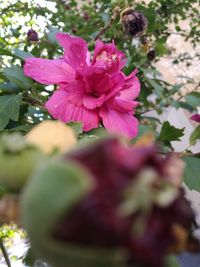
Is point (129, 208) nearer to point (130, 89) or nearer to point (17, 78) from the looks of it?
point (130, 89)

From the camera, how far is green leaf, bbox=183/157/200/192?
719 mm

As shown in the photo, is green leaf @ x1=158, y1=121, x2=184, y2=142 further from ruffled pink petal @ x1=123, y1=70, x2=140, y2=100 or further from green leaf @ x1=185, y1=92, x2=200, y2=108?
green leaf @ x1=185, y1=92, x2=200, y2=108

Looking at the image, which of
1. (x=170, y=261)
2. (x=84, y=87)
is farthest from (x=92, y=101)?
(x=170, y=261)

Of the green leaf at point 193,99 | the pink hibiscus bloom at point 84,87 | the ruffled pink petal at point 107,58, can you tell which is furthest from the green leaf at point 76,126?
the green leaf at point 193,99

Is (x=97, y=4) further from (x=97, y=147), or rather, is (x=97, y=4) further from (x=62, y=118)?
(x=97, y=147)

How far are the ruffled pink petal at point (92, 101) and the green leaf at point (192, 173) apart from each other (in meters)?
0.18

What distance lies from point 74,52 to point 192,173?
0.94 feet

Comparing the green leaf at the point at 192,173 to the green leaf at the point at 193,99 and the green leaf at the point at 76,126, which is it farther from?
the green leaf at the point at 193,99

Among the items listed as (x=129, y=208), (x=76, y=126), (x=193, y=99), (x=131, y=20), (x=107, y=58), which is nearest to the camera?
(x=129, y=208)

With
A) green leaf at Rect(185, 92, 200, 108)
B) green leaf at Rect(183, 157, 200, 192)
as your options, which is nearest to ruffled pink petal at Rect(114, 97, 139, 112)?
green leaf at Rect(183, 157, 200, 192)

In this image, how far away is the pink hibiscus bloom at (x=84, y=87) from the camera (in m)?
0.60

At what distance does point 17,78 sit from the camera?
798 millimetres

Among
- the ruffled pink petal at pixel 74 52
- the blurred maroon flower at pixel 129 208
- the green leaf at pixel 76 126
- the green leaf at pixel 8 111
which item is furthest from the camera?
the green leaf at pixel 8 111

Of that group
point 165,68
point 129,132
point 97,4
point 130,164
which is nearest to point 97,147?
point 130,164
